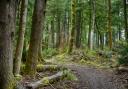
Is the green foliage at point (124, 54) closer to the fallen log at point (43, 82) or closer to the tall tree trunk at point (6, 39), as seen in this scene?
the fallen log at point (43, 82)

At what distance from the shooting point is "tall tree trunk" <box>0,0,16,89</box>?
7008mm

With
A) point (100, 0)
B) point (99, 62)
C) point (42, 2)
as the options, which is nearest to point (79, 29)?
point (100, 0)

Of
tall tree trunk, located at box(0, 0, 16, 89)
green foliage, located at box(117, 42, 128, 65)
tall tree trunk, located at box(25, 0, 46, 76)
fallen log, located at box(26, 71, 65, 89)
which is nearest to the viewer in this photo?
tall tree trunk, located at box(0, 0, 16, 89)

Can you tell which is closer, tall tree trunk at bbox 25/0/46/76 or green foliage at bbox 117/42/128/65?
tall tree trunk at bbox 25/0/46/76

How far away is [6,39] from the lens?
23.3 feet

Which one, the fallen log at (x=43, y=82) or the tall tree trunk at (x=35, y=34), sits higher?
the tall tree trunk at (x=35, y=34)

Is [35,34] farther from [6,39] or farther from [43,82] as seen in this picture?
[6,39]

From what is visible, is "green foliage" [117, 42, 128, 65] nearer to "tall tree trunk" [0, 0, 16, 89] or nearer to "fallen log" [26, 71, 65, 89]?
"fallen log" [26, 71, 65, 89]

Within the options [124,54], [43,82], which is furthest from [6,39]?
[124,54]

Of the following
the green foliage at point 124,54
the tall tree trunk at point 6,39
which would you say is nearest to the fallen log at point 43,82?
the tall tree trunk at point 6,39

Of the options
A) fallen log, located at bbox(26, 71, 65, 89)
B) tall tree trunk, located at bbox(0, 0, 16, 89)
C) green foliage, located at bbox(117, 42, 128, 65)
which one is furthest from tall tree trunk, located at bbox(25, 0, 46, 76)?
green foliage, located at bbox(117, 42, 128, 65)

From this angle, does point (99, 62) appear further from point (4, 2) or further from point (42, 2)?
point (4, 2)

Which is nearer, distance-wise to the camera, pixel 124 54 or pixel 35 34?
pixel 35 34

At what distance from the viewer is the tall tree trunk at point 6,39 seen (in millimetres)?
7008
